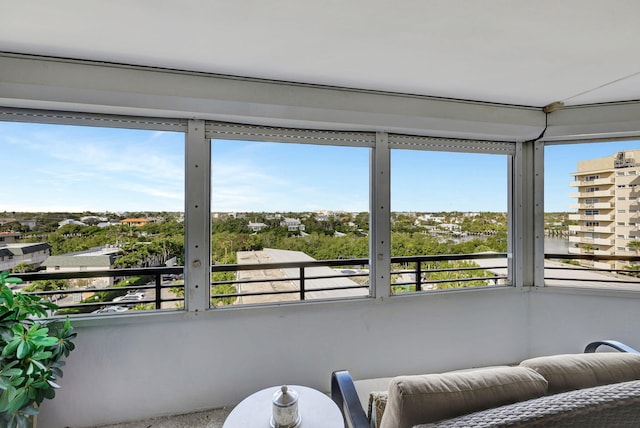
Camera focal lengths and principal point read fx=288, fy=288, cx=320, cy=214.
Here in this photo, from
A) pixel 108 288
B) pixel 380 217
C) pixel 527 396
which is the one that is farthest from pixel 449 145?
pixel 108 288

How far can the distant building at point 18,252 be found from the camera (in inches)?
71.0

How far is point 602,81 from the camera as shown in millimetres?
1925

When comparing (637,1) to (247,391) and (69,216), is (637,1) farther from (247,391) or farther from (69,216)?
(69,216)

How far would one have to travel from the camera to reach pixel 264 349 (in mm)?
2104

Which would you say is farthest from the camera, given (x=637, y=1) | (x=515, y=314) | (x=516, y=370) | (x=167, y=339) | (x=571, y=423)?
(x=515, y=314)

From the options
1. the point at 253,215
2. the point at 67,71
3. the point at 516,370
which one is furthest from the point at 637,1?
the point at 67,71

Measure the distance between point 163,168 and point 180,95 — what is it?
537 mm

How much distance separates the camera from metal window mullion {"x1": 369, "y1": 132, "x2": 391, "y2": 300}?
2359mm

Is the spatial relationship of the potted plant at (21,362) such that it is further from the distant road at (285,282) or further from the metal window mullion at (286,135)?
the metal window mullion at (286,135)

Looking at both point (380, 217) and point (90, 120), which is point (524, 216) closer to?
point (380, 217)

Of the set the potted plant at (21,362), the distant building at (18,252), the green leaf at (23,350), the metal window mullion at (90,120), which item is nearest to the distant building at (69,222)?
the distant building at (18,252)

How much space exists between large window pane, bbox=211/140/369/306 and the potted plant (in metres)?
0.92

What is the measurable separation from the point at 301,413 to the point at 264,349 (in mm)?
836

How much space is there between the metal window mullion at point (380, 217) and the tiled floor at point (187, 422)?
1.40 m
